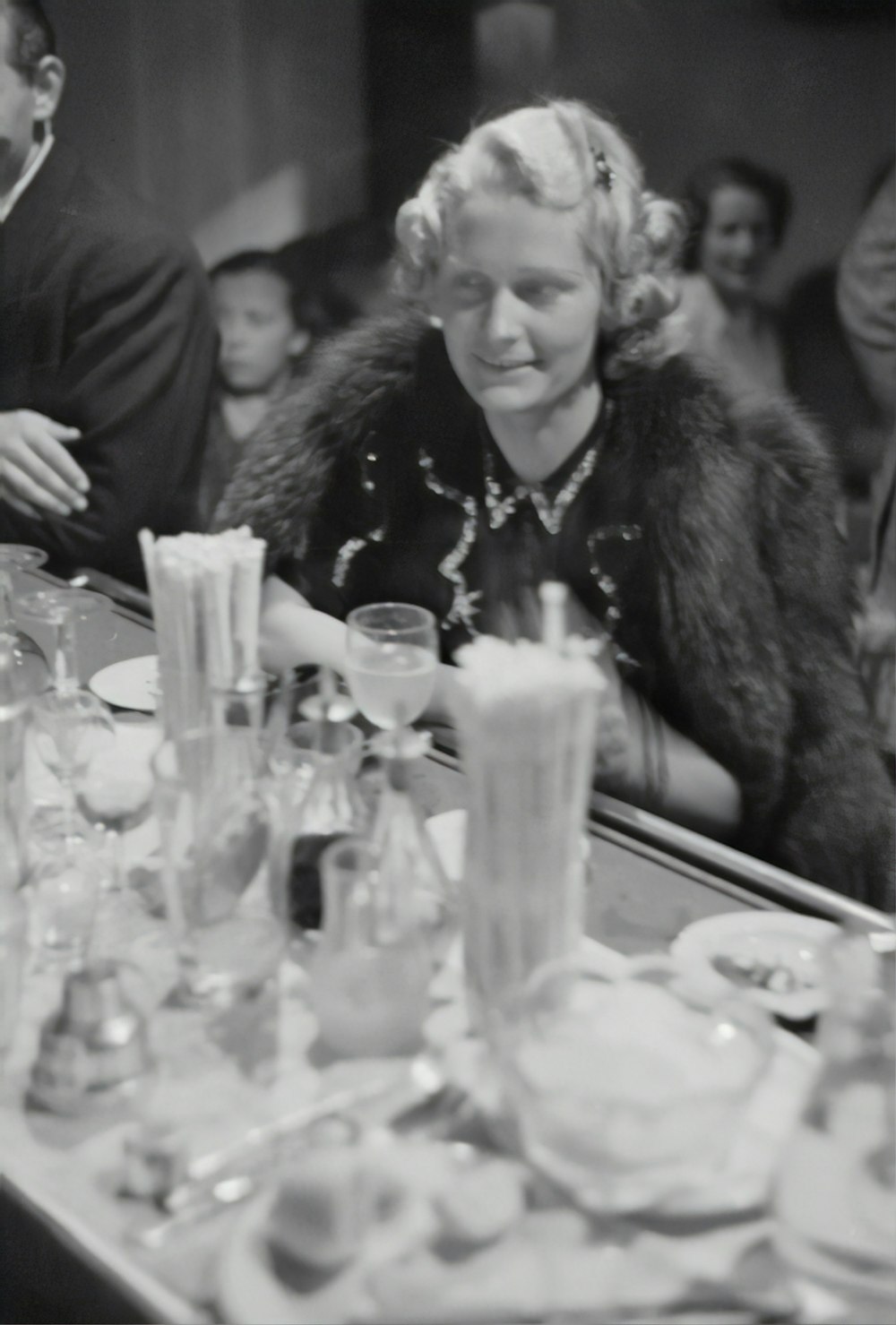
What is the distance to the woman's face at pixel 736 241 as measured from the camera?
4.58 feet

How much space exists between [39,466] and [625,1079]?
1.86 meters

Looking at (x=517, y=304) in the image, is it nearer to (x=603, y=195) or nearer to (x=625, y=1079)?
(x=603, y=195)

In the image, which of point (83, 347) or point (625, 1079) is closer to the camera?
point (625, 1079)

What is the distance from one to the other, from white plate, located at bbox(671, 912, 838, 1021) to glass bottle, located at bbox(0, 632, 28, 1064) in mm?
629

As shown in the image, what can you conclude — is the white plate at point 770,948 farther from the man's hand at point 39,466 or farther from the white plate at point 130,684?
the man's hand at point 39,466

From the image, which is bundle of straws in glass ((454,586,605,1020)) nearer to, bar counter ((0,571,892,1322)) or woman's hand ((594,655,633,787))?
bar counter ((0,571,892,1322))

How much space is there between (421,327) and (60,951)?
95cm

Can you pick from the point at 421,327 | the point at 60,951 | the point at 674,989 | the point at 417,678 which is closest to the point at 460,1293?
the point at 674,989

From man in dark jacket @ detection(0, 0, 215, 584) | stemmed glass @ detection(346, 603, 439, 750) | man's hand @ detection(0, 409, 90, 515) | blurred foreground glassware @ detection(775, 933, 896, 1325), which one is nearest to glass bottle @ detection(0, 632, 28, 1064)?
stemmed glass @ detection(346, 603, 439, 750)

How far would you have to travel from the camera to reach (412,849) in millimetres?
1202

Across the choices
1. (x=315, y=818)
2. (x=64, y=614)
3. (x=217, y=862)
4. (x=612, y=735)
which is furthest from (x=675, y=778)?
(x=64, y=614)

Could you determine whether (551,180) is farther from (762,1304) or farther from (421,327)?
(762,1304)

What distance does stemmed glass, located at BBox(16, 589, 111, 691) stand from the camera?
5.87 feet

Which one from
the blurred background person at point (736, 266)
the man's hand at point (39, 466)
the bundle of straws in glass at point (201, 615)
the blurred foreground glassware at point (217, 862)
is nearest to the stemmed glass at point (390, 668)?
the bundle of straws in glass at point (201, 615)
